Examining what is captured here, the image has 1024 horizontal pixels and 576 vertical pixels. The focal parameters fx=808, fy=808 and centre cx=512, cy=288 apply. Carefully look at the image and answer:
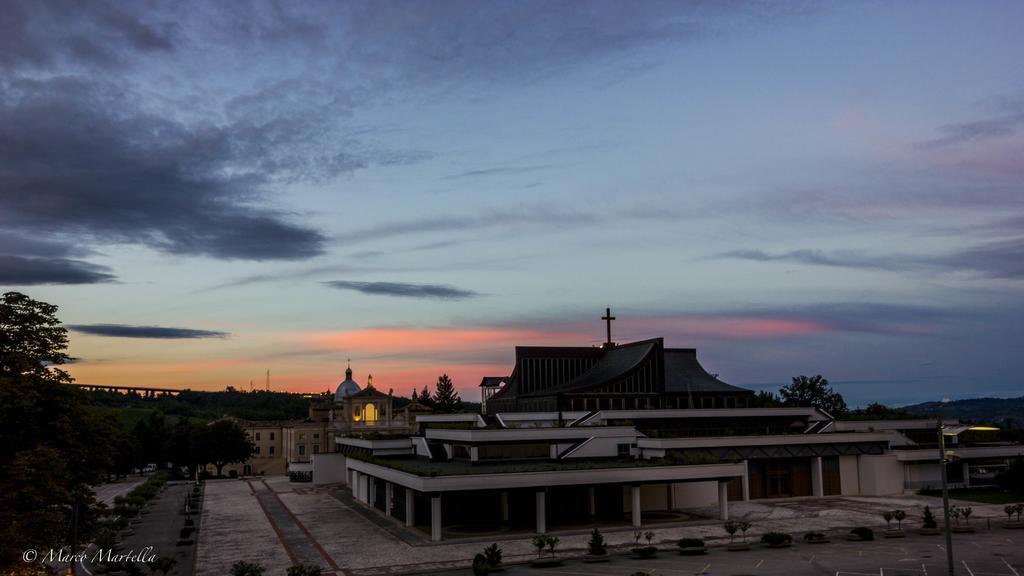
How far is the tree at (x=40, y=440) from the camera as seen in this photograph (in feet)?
105

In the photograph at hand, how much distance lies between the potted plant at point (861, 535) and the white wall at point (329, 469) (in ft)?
220

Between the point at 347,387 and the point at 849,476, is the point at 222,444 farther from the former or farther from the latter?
the point at 849,476

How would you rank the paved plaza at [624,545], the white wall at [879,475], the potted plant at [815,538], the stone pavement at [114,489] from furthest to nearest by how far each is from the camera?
the stone pavement at [114,489] → the white wall at [879,475] → the potted plant at [815,538] → the paved plaza at [624,545]

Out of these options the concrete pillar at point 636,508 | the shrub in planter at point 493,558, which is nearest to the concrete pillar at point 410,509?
the concrete pillar at point 636,508

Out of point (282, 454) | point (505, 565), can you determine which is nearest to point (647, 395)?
point (505, 565)

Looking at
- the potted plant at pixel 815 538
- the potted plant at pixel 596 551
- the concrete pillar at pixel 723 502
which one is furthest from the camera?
the concrete pillar at pixel 723 502

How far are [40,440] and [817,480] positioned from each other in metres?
67.1

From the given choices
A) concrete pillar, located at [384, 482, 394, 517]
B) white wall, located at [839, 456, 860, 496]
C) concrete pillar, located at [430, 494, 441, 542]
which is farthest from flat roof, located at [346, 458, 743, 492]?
white wall, located at [839, 456, 860, 496]

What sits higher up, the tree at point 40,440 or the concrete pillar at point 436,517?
the tree at point 40,440

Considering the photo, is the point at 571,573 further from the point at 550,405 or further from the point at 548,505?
the point at 550,405

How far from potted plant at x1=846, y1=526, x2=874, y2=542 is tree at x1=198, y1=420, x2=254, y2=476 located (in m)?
93.7

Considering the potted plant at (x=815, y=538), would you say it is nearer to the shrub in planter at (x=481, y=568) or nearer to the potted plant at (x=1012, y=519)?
the potted plant at (x=1012, y=519)

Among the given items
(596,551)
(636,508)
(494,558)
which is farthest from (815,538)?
(494,558)

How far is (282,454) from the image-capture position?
14375 cm
